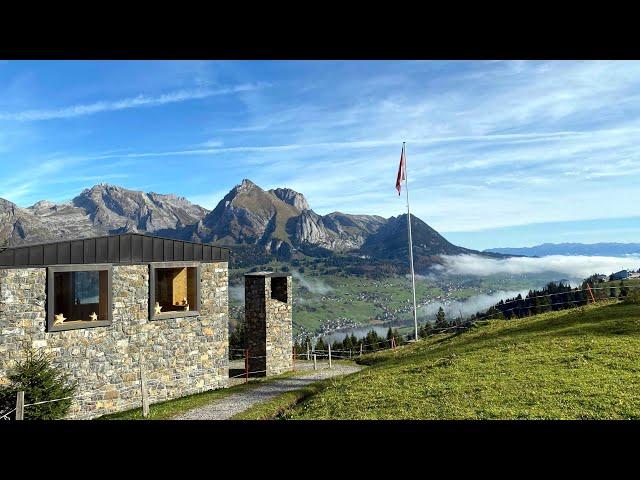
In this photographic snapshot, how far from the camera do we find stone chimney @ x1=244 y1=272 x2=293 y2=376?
24.5m

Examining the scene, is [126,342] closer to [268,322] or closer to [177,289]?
[177,289]

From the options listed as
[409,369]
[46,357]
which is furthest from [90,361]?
[409,369]

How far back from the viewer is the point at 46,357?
15.2 meters

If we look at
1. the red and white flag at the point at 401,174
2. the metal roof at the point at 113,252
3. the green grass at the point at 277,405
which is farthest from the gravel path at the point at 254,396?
the red and white flag at the point at 401,174

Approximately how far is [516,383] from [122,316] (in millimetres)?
13282

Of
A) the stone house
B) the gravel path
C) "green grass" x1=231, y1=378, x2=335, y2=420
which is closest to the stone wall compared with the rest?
the stone house

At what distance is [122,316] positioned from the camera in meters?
17.5

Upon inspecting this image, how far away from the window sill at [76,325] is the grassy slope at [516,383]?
753 centimetres

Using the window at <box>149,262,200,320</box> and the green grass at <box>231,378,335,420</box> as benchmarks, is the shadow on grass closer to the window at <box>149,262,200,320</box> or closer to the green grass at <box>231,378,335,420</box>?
the green grass at <box>231,378,335,420</box>

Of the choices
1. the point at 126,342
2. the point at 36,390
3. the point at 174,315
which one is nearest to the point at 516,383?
the point at 174,315

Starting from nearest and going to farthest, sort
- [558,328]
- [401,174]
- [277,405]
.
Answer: [277,405] → [558,328] → [401,174]

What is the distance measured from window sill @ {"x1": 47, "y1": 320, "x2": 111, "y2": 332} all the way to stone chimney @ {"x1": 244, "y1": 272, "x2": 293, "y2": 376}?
891cm
